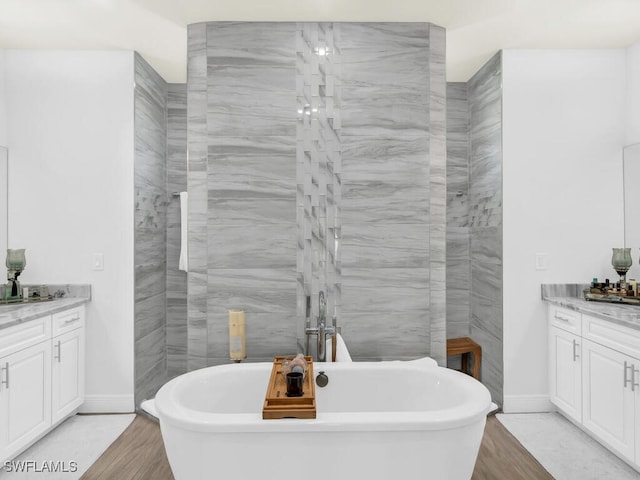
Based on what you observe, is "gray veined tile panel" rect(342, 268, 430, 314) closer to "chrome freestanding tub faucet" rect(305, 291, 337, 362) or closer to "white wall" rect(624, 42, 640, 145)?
"chrome freestanding tub faucet" rect(305, 291, 337, 362)

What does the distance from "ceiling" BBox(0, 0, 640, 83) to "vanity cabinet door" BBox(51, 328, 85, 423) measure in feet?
6.71

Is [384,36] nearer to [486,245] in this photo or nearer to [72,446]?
[486,245]

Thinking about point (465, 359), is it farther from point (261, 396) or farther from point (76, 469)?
point (76, 469)

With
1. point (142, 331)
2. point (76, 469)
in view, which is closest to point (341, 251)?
point (142, 331)

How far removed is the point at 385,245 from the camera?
8.54 feet

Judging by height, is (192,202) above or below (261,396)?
above

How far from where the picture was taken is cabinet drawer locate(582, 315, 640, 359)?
2270 millimetres

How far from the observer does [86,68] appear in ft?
10.2

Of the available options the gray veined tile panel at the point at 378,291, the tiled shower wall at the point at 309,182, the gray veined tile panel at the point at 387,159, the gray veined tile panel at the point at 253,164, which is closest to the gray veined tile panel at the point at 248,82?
the tiled shower wall at the point at 309,182

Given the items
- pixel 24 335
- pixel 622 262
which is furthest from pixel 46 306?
pixel 622 262

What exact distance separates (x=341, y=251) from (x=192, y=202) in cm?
97

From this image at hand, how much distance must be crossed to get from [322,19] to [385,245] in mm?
1451

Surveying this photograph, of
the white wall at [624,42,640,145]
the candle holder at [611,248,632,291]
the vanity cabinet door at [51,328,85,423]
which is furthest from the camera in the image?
the white wall at [624,42,640,145]

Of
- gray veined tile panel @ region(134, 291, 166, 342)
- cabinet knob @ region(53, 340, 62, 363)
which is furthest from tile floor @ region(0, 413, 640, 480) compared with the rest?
gray veined tile panel @ region(134, 291, 166, 342)
